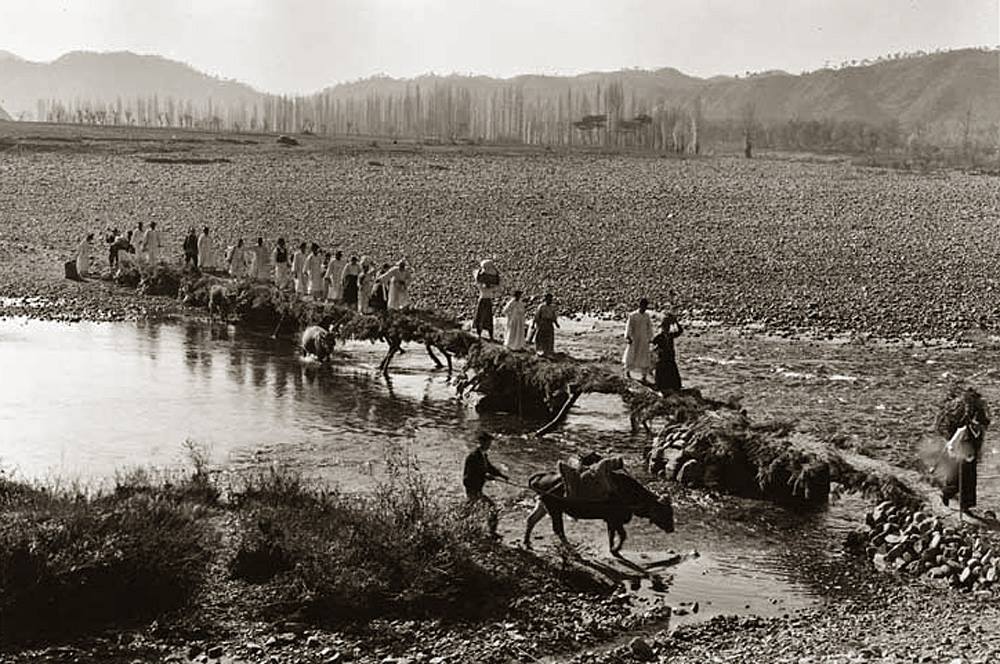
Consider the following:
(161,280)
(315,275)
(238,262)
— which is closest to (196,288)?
(238,262)

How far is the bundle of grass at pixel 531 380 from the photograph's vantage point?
75.1ft

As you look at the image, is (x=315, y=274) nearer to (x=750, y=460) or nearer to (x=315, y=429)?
(x=315, y=429)

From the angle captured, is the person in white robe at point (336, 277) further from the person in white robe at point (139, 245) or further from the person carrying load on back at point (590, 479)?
the person carrying load on back at point (590, 479)

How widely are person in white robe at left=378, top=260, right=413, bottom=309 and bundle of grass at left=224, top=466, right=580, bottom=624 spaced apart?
1322 centimetres

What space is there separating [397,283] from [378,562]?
50.2 ft

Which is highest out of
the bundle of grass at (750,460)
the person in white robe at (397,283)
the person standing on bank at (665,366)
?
the person in white robe at (397,283)

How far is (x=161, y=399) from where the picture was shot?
82.0 feet

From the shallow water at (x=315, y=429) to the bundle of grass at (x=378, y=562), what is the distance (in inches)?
52.7

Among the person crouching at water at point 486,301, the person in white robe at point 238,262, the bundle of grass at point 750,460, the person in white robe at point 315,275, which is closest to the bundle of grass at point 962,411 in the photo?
the bundle of grass at point 750,460

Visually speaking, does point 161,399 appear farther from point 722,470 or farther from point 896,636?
point 896,636

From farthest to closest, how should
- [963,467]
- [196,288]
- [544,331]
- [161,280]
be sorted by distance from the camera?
[161,280], [196,288], [544,331], [963,467]

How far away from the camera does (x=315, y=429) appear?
2273 cm

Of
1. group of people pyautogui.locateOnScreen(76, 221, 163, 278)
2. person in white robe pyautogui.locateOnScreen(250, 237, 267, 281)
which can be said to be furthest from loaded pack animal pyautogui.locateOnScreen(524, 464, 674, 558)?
group of people pyautogui.locateOnScreen(76, 221, 163, 278)

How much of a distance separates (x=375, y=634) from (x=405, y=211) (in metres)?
43.7
